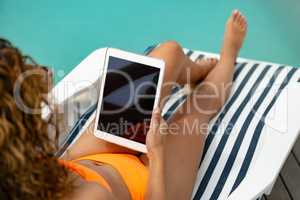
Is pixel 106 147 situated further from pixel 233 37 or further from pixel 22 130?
pixel 233 37

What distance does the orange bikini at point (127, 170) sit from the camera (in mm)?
809

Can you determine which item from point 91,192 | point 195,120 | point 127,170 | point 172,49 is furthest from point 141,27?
point 91,192

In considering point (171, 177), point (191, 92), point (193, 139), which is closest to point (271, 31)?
point (191, 92)

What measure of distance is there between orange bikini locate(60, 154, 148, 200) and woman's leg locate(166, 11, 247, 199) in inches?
2.3

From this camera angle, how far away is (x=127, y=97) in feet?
3.40

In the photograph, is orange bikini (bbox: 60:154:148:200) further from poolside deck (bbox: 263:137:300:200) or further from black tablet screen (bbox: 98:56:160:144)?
poolside deck (bbox: 263:137:300:200)

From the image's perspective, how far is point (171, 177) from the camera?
0.93 meters

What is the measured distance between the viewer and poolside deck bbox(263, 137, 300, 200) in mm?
1351

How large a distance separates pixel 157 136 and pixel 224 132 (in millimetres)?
339

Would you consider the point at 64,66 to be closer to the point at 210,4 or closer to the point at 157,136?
the point at 210,4

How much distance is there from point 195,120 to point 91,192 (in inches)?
18.5

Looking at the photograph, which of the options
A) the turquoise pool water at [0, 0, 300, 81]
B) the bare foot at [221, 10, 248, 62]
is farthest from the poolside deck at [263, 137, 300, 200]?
the turquoise pool water at [0, 0, 300, 81]

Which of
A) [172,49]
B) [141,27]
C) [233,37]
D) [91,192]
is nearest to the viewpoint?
[91,192]

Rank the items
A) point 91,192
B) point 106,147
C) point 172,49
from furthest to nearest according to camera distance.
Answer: point 172,49 < point 106,147 < point 91,192
